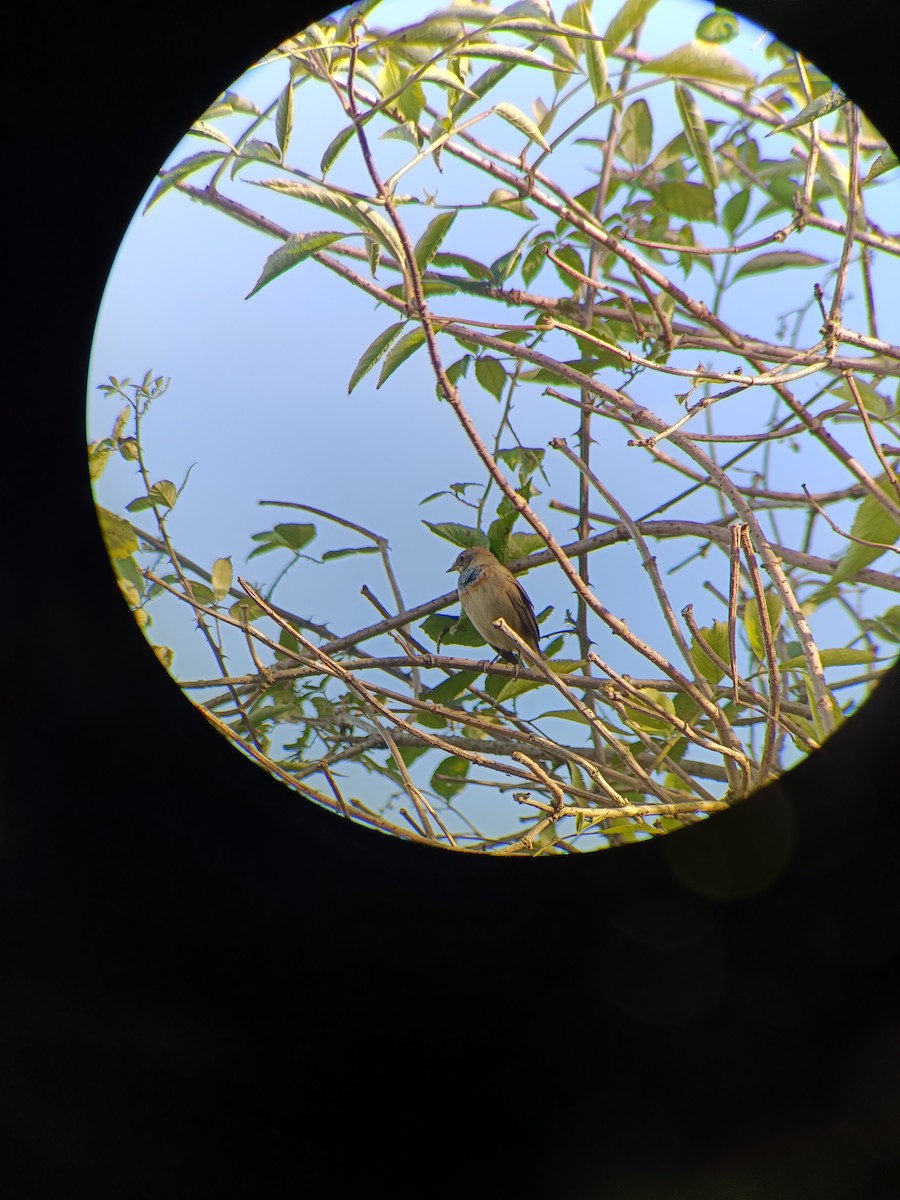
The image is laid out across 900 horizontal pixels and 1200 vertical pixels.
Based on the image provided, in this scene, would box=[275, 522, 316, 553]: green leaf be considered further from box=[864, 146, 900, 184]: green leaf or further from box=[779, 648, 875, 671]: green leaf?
box=[864, 146, 900, 184]: green leaf

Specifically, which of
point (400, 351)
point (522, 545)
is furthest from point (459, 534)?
point (400, 351)

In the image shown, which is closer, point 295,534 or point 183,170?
point 183,170

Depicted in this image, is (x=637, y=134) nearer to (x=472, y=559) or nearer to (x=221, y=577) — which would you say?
(x=472, y=559)

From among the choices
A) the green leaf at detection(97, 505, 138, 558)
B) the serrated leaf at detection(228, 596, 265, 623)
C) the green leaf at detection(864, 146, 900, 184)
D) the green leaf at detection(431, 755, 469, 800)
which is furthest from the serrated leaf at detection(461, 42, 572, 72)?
the green leaf at detection(431, 755, 469, 800)

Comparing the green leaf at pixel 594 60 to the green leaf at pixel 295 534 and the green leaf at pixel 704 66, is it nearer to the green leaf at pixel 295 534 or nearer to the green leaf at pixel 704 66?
the green leaf at pixel 704 66

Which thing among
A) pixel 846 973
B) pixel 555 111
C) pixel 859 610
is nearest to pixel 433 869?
pixel 846 973

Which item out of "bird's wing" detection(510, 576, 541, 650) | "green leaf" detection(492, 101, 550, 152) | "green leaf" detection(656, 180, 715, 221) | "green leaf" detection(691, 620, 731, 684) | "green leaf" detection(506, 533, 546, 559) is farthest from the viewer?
"bird's wing" detection(510, 576, 541, 650)

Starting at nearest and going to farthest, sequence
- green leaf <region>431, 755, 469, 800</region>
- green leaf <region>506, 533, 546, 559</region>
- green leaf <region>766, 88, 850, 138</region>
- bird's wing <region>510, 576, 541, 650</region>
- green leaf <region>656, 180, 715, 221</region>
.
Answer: green leaf <region>766, 88, 850, 138</region>, green leaf <region>656, 180, 715, 221</region>, green leaf <region>506, 533, 546, 559</region>, green leaf <region>431, 755, 469, 800</region>, bird's wing <region>510, 576, 541, 650</region>
